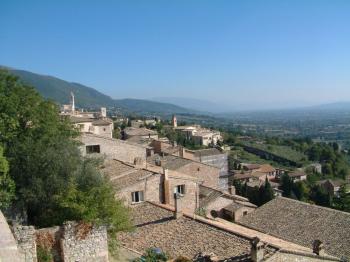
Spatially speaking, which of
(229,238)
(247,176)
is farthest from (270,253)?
(247,176)

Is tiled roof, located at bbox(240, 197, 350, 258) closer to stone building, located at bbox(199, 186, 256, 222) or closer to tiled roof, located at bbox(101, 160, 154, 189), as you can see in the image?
stone building, located at bbox(199, 186, 256, 222)

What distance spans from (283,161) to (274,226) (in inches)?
3658

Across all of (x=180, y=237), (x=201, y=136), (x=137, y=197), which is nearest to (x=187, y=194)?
(x=137, y=197)

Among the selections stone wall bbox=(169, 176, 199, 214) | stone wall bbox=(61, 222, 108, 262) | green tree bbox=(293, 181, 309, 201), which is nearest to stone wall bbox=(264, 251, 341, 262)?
stone wall bbox=(61, 222, 108, 262)

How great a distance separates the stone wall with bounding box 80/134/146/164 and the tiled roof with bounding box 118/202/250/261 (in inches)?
339

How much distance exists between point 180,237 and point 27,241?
25.9 ft

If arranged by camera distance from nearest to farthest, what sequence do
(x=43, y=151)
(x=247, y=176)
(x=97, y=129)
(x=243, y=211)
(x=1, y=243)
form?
1. (x=1, y=243)
2. (x=43, y=151)
3. (x=243, y=211)
4. (x=97, y=129)
5. (x=247, y=176)

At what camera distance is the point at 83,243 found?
12844mm

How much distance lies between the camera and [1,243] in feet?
29.9

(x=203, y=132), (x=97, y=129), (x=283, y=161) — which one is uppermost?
(x=97, y=129)

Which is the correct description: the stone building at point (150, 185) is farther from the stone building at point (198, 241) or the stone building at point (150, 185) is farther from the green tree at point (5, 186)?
the green tree at point (5, 186)

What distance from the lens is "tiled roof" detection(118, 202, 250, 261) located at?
653 inches

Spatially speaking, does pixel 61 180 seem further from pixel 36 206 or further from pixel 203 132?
pixel 203 132

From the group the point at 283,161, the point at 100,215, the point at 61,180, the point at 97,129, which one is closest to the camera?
the point at 100,215
